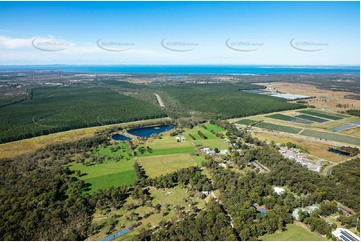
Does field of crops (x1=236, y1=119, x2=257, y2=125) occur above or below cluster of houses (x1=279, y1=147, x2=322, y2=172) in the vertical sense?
above

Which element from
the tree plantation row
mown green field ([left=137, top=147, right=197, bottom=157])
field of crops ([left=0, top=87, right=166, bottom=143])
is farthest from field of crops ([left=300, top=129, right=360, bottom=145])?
field of crops ([left=0, top=87, right=166, bottom=143])

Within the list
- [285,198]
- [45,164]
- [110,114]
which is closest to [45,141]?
[45,164]

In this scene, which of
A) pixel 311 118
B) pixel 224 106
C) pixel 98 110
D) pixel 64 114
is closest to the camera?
pixel 311 118

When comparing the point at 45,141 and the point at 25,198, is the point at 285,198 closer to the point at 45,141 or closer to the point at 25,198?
the point at 25,198

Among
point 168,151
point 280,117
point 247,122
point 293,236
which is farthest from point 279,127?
point 293,236

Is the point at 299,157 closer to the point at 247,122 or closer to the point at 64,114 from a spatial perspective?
the point at 247,122

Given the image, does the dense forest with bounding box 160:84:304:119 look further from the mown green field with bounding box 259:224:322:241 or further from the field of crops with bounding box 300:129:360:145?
the mown green field with bounding box 259:224:322:241
